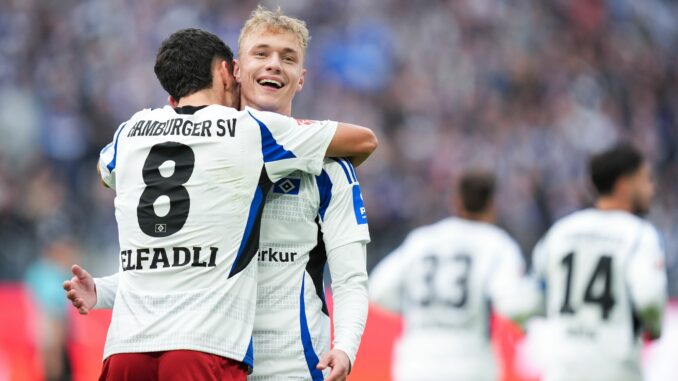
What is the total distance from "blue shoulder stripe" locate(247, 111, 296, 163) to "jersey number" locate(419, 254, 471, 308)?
3.31 m

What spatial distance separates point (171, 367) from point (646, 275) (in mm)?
2977

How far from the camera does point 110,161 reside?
3.71 m

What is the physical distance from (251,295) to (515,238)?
962cm

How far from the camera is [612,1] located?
16.9m

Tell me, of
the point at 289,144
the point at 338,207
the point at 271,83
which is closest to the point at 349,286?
the point at 338,207

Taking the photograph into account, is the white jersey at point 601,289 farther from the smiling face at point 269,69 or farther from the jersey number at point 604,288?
the smiling face at point 269,69

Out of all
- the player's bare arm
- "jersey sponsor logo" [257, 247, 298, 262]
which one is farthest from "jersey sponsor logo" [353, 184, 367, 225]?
"jersey sponsor logo" [257, 247, 298, 262]

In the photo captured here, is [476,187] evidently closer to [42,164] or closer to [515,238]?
[515,238]

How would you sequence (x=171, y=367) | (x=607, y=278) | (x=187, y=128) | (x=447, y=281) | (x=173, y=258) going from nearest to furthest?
(x=171, y=367) → (x=173, y=258) → (x=187, y=128) → (x=607, y=278) → (x=447, y=281)

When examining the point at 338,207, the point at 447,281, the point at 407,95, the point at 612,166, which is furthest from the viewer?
the point at 407,95

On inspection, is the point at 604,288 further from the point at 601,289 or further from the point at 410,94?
the point at 410,94

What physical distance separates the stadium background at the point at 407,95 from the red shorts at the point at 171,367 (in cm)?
815

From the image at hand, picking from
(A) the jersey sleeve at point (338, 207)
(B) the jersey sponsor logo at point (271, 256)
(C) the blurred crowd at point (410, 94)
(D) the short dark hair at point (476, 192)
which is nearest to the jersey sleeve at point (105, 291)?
(B) the jersey sponsor logo at point (271, 256)

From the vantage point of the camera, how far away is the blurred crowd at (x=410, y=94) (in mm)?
12891
